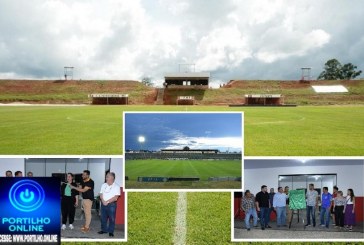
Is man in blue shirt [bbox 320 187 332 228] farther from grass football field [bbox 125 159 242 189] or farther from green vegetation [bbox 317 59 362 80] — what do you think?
green vegetation [bbox 317 59 362 80]

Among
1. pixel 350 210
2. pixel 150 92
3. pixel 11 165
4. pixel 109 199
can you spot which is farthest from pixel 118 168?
pixel 150 92

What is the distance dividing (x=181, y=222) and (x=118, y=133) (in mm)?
5886

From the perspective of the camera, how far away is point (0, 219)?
6.17 m

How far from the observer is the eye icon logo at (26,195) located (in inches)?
239

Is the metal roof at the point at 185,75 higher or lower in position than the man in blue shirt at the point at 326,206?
higher

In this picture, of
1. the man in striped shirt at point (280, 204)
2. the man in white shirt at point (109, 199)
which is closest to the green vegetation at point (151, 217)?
the man in white shirt at point (109, 199)

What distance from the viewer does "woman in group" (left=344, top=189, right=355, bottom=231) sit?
24.2 ft

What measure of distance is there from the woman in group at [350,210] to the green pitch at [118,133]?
4193 millimetres

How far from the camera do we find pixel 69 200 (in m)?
6.95

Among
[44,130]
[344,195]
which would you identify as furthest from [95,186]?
[44,130]

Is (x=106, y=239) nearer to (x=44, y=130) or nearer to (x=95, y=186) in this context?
(x=95, y=186)

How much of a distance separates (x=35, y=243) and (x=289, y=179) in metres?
4.22

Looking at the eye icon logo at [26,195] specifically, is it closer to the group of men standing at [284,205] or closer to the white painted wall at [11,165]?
the white painted wall at [11,165]

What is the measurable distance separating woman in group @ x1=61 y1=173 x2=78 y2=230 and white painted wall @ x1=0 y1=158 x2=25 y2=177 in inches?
29.7
